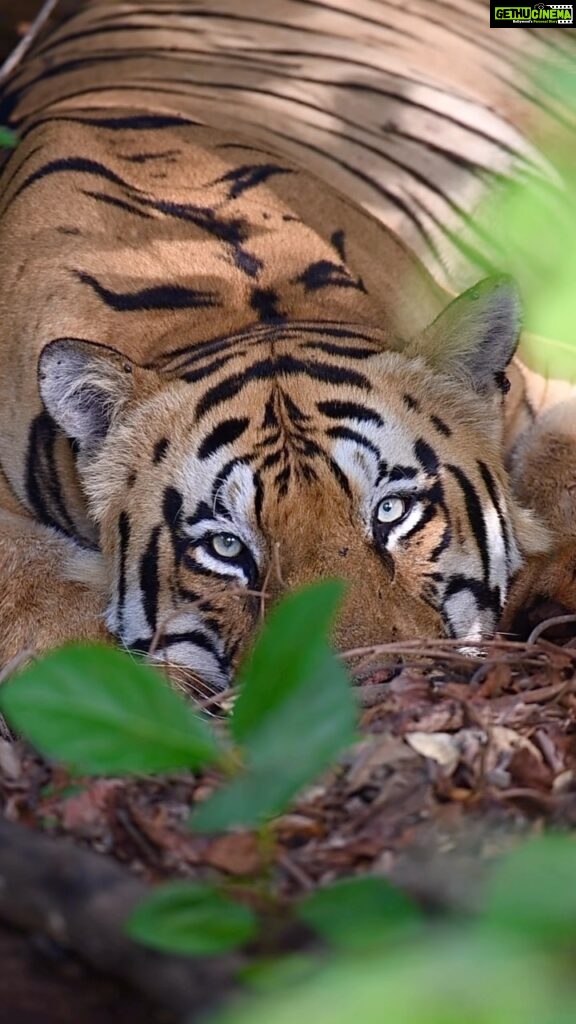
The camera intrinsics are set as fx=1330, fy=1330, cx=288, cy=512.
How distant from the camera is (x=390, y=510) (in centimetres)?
229

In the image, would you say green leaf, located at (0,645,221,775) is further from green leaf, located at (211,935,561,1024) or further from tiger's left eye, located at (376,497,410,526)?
tiger's left eye, located at (376,497,410,526)

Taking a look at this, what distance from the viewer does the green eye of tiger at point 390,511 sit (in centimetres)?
228

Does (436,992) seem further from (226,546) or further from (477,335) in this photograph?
(477,335)

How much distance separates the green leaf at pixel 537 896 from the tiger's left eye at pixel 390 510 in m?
1.33

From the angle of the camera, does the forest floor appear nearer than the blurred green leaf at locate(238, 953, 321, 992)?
No

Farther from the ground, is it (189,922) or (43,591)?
(189,922)

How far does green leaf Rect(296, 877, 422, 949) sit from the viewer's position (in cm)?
104

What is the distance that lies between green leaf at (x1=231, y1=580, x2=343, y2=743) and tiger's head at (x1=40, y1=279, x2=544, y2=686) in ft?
3.13

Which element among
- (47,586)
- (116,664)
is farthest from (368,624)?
(116,664)

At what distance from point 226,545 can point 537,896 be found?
4.76 feet

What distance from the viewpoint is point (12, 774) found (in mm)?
1930

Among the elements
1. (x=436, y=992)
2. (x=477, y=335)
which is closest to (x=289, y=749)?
(x=436, y=992)

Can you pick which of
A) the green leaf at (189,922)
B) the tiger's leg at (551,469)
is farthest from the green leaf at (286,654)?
the tiger's leg at (551,469)

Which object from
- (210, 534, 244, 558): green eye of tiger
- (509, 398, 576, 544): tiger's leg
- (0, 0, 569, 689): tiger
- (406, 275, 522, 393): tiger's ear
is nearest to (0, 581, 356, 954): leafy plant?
(0, 0, 569, 689): tiger
